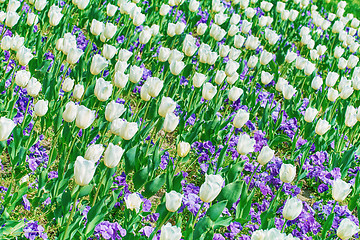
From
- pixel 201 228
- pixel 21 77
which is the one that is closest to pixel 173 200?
pixel 201 228

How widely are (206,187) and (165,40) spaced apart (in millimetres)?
3120

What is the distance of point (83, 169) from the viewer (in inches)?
77.2

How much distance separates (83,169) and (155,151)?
0.90 metres

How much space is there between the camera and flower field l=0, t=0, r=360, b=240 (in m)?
→ 2.31

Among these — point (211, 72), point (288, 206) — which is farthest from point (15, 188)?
point (211, 72)

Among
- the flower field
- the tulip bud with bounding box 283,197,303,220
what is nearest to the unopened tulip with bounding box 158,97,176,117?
the flower field

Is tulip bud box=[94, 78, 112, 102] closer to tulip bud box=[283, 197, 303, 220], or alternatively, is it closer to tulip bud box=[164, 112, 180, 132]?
tulip bud box=[164, 112, 180, 132]

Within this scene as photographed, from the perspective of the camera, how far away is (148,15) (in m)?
5.19

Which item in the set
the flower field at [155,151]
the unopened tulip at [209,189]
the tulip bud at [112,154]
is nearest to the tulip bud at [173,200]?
the flower field at [155,151]

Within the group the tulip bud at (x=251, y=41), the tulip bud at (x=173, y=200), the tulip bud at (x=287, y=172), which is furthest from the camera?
the tulip bud at (x=251, y=41)

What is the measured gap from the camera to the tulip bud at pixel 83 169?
6.39 ft

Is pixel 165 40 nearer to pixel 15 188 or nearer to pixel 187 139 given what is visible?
pixel 187 139

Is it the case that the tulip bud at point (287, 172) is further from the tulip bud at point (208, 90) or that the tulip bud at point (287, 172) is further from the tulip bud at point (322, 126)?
the tulip bud at point (208, 90)

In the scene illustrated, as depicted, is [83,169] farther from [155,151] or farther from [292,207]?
[292,207]
